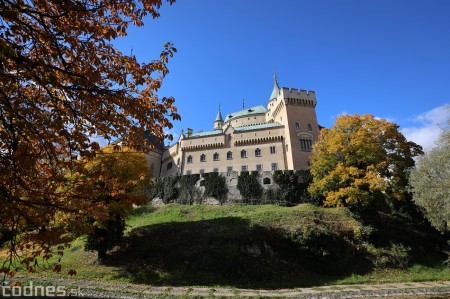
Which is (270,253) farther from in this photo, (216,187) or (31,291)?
(216,187)

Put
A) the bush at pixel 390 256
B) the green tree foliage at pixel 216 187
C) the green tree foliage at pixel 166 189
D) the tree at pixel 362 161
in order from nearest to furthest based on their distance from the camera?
1. the bush at pixel 390 256
2. the tree at pixel 362 161
3. the green tree foliage at pixel 216 187
4. the green tree foliage at pixel 166 189

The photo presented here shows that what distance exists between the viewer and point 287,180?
33812 millimetres

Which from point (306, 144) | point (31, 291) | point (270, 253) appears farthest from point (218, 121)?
point (31, 291)

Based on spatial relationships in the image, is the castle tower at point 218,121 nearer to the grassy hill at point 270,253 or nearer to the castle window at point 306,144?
the castle window at point 306,144

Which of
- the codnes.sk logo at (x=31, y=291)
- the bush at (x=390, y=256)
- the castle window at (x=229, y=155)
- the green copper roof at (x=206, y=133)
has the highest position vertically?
the green copper roof at (x=206, y=133)

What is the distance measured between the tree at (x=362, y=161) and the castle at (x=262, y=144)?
1498 centimetres

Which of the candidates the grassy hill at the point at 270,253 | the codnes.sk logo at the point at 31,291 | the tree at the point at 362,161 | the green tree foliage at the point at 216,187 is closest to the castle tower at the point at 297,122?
the green tree foliage at the point at 216,187

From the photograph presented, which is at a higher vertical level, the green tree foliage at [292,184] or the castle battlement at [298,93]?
the castle battlement at [298,93]

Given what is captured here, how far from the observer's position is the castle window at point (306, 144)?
4506cm

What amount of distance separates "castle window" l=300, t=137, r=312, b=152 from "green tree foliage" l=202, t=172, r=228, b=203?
15797mm

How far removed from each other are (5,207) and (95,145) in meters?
2.01

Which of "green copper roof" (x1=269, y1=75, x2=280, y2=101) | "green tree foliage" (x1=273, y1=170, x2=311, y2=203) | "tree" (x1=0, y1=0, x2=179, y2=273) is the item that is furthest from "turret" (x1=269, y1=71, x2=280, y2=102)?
"tree" (x1=0, y1=0, x2=179, y2=273)

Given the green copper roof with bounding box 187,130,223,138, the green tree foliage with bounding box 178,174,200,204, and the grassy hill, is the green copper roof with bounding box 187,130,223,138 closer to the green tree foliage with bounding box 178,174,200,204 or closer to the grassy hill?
the green tree foliage with bounding box 178,174,200,204

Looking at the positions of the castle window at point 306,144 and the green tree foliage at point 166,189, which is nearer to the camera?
the green tree foliage at point 166,189
